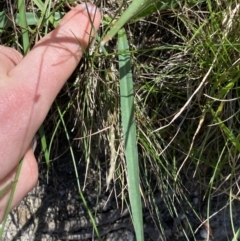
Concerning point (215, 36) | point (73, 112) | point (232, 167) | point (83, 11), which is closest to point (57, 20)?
point (83, 11)

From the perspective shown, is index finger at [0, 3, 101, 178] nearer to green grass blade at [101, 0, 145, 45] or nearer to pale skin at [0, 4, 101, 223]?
pale skin at [0, 4, 101, 223]

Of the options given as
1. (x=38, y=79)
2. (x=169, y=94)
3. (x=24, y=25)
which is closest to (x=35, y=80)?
(x=38, y=79)

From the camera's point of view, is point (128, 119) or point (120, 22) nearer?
point (120, 22)

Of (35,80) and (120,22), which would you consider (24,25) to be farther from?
(120,22)

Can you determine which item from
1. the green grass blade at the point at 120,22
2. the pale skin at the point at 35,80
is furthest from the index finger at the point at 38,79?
the green grass blade at the point at 120,22

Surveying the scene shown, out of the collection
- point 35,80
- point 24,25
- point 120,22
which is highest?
point 24,25

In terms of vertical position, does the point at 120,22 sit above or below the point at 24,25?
below

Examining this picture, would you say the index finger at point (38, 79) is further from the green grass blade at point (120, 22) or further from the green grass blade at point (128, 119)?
the green grass blade at point (120, 22)

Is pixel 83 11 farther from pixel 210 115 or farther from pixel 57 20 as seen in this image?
pixel 210 115
